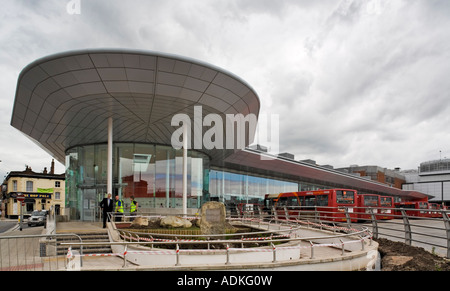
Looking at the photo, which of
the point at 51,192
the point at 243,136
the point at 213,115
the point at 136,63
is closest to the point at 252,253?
the point at 136,63

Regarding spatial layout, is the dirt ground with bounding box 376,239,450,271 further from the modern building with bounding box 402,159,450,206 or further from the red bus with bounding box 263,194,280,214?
the modern building with bounding box 402,159,450,206

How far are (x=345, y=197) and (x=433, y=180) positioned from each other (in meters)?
104

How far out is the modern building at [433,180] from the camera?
4033 inches

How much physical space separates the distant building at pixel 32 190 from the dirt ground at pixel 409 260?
60.7m

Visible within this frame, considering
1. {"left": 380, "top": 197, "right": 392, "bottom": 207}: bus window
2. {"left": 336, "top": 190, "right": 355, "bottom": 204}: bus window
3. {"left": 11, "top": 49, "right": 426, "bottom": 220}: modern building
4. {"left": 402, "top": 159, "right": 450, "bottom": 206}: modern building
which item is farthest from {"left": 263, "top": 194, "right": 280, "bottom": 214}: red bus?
{"left": 402, "top": 159, "right": 450, "bottom": 206}: modern building

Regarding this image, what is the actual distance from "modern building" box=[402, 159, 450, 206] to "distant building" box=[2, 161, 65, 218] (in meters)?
98.9

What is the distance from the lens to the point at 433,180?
112m

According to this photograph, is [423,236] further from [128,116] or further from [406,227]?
[128,116]

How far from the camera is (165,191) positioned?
2784cm

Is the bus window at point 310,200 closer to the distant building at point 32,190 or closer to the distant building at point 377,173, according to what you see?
the distant building at point 32,190

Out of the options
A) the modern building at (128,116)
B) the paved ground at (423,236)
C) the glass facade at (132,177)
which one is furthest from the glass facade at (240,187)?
the paved ground at (423,236)

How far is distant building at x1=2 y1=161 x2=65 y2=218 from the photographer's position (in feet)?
204

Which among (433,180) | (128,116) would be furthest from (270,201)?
(433,180)
